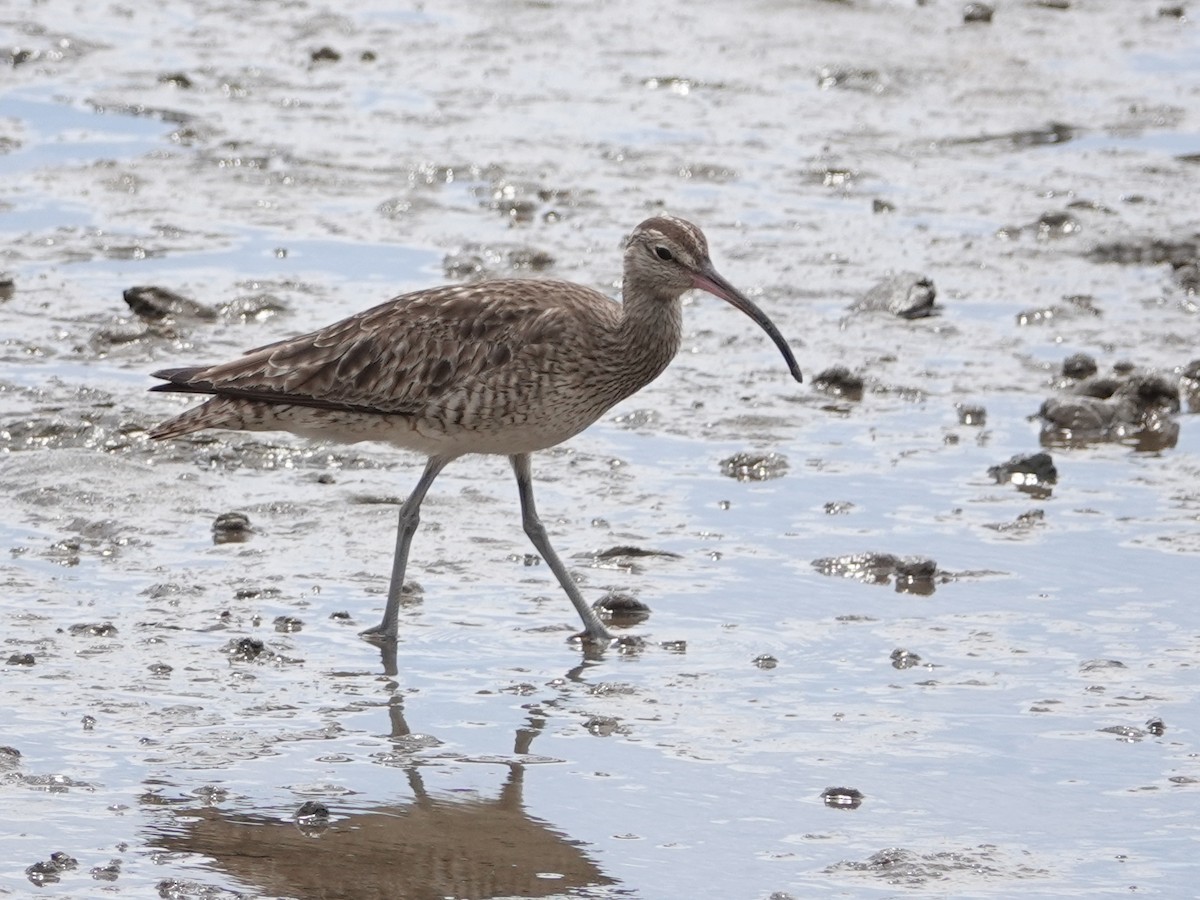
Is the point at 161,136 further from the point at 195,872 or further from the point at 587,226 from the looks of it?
the point at 195,872

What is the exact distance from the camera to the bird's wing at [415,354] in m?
8.73

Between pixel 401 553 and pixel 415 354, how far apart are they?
0.78 meters

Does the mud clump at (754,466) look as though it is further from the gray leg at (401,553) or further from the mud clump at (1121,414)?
the gray leg at (401,553)

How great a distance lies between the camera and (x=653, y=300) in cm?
895

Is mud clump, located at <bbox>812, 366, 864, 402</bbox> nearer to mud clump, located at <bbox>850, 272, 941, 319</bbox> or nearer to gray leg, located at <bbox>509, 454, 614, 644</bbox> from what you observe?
mud clump, located at <bbox>850, 272, 941, 319</bbox>

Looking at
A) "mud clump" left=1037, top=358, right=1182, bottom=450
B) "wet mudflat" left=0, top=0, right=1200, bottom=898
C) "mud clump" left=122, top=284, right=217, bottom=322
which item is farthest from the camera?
"mud clump" left=122, top=284, right=217, bottom=322

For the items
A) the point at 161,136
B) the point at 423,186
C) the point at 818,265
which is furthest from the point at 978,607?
the point at 161,136

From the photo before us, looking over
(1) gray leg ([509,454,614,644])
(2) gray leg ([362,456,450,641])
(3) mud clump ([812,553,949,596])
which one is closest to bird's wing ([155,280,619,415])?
(2) gray leg ([362,456,450,641])

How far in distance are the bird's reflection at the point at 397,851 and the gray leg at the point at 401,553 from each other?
1398mm

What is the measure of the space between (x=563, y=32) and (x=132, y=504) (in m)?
9.31

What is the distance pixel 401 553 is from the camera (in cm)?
868

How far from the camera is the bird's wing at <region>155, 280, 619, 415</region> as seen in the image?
8734 millimetres

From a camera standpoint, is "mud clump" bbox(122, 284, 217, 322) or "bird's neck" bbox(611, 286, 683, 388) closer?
"bird's neck" bbox(611, 286, 683, 388)

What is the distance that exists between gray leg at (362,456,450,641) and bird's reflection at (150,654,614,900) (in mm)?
1398
